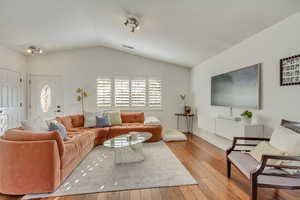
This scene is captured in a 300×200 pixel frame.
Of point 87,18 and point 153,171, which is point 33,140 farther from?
point 87,18

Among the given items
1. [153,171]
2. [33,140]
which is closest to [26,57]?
[33,140]

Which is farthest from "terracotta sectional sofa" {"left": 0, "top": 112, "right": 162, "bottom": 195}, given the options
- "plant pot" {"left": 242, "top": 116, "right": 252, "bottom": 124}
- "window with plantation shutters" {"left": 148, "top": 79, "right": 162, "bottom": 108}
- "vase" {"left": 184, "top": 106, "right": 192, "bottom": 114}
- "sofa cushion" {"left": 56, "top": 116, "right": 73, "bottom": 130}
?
"vase" {"left": 184, "top": 106, "right": 192, "bottom": 114}

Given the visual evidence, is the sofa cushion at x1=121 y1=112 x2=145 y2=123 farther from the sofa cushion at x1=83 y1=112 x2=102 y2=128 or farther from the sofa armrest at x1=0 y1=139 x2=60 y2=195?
the sofa armrest at x1=0 y1=139 x2=60 y2=195

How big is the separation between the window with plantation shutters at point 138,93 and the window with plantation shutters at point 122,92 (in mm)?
185

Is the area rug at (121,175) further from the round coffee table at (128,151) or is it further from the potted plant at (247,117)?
the potted plant at (247,117)

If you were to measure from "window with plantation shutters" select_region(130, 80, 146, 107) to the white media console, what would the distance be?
2.99 metres

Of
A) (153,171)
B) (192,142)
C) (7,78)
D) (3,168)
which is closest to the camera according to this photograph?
(3,168)

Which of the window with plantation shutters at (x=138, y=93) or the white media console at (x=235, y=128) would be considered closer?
the white media console at (x=235, y=128)

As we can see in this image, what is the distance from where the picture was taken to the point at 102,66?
630cm

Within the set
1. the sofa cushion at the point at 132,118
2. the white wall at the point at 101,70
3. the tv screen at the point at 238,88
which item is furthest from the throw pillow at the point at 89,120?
the tv screen at the point at 238,88

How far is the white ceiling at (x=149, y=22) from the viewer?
275 cm

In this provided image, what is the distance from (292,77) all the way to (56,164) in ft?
11.8

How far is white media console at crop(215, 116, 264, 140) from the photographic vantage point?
10.4ft

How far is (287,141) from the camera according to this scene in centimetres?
212
